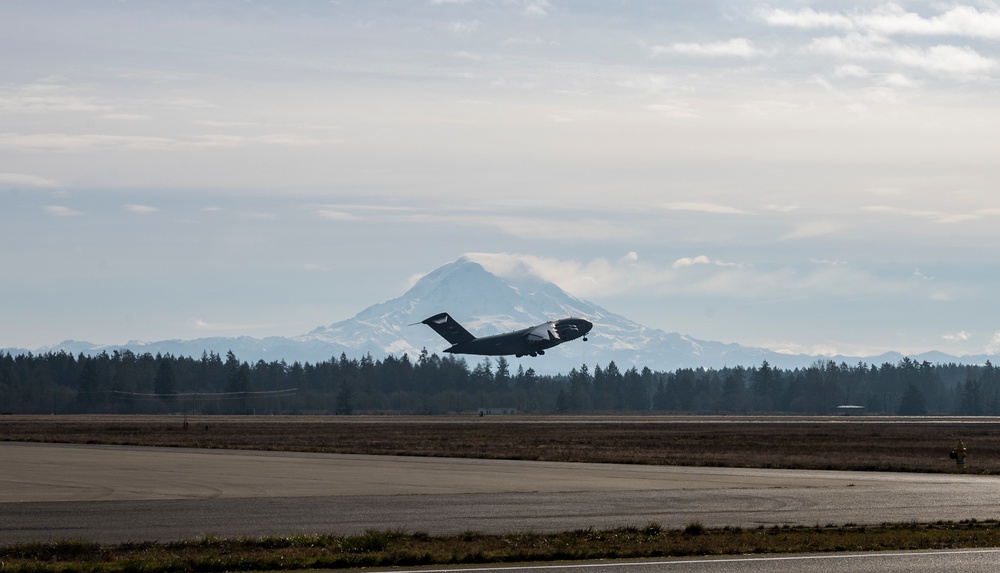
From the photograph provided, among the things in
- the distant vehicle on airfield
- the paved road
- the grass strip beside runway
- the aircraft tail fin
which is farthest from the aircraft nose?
the grass strip beside runway

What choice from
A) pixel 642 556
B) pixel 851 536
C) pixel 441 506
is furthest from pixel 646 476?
pixel 642 556

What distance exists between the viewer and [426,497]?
3412cm

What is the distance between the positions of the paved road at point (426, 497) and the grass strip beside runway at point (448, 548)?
1.72 m

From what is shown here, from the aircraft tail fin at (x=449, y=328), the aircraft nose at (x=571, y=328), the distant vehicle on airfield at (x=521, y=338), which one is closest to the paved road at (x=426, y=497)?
the distant vehicle on airfield at (x=521, y=338)

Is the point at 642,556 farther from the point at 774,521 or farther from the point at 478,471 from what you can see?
the point at 478,471

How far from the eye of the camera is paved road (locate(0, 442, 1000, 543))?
2694 centimetres

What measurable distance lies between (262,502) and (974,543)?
57.0 feet

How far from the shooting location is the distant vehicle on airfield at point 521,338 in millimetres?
155750

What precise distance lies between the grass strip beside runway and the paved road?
172cm

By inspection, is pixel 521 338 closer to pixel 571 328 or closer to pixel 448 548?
pixel 571 328

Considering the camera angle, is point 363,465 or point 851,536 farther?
point 363,465

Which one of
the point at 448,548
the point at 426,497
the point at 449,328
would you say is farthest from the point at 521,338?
the point at 448,548

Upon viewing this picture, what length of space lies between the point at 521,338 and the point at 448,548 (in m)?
135

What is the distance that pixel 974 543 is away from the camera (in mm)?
23094
